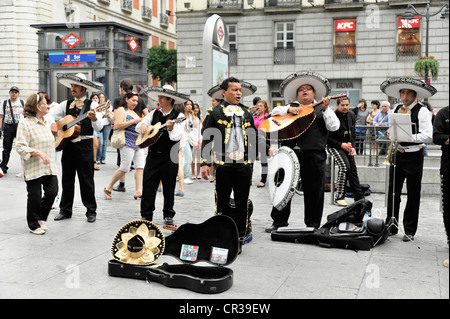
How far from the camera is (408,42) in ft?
89.8

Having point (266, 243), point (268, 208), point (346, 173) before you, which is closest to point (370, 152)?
point (346, 173)

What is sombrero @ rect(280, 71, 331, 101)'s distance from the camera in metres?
6.75

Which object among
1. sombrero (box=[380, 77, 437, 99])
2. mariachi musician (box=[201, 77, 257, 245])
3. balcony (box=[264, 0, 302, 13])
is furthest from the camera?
balcony (box=[264, 0, 302, 13])

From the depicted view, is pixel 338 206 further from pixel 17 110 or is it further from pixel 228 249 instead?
pixel 17 110

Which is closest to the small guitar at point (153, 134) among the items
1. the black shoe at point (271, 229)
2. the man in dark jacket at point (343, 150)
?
the black shoe at point (271, 229)

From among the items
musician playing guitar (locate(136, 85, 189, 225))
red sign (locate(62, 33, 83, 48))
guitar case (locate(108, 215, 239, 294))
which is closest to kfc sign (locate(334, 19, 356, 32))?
red sign (locate(62, 33, 83, 48))

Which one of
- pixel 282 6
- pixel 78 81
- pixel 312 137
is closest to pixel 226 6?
pixel 282 6

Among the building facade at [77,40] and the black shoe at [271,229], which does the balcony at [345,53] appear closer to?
the building facade at [77,40]

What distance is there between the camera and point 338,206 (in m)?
9.25

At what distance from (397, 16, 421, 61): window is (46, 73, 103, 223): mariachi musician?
22503 mm

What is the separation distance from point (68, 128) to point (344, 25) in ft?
75.3

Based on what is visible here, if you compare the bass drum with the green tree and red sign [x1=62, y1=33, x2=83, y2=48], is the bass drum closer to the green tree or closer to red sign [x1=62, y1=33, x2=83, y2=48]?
red sign [x1=62, y1=33, x2=83, y2=48]

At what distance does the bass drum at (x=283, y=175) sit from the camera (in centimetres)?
668

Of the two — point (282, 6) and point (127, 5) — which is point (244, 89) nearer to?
point (282, 6)
